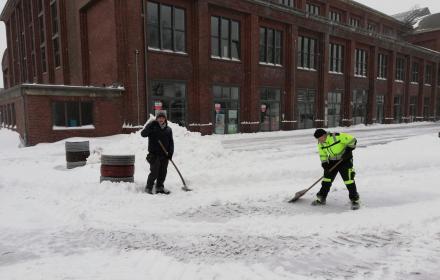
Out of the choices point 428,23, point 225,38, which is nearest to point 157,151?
point 225,38

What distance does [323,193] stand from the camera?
21.1 feet

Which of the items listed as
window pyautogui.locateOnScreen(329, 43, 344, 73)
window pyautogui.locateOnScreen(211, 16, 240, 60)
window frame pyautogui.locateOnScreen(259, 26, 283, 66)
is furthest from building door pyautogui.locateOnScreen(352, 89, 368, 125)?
window pyautogui.locateOnScreen(211, 16, 240, 60)

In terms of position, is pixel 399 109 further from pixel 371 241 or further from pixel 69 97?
pixel 371 241

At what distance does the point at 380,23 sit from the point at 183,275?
51078 mm

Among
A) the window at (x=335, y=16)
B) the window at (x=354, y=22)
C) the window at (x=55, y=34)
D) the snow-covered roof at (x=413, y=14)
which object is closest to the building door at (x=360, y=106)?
the window at (x=335, y=16)

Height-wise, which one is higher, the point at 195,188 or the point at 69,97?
the point at 69,97

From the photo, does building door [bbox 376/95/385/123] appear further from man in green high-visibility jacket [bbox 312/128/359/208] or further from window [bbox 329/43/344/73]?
man in green high-visibility jacket [bbox 312/128/359/208]

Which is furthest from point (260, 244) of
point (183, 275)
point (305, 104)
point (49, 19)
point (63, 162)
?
point (49, 19)

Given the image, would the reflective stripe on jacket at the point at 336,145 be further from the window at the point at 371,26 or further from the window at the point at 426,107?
the window at the point at 426,107

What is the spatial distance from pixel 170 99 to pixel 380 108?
2890 centimetres

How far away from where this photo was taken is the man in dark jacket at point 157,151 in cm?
727

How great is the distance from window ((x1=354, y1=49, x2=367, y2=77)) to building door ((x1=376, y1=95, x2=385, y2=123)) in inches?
172

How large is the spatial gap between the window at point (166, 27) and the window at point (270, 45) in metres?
7.08

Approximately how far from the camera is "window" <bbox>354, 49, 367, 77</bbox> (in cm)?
3462
